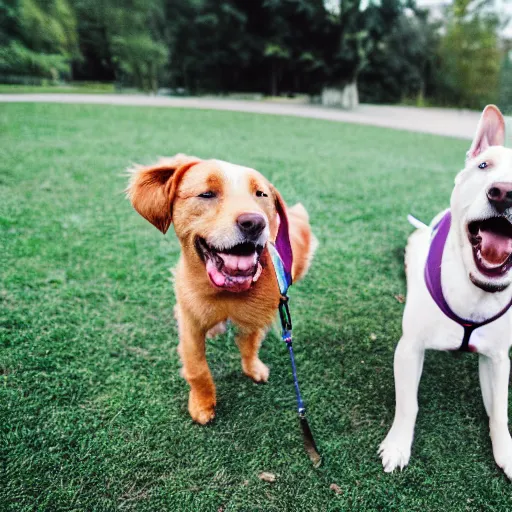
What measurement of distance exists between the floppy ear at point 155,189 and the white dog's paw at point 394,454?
1567 mm

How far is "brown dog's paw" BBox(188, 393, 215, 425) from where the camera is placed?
221cm

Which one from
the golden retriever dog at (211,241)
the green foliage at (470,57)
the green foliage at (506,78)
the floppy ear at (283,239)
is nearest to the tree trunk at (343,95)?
the green foliage at (506,78)

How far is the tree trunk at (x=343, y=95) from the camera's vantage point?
2383 centimetres

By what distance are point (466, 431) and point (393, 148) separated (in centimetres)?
998

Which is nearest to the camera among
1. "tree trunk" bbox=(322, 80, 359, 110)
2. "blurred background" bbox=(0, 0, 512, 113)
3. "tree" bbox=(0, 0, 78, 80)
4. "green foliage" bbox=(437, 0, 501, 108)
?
"blurred background" bbox=(0, 0, 512, 113)

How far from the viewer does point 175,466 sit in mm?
1974

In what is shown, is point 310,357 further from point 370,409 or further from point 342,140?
point 342,140

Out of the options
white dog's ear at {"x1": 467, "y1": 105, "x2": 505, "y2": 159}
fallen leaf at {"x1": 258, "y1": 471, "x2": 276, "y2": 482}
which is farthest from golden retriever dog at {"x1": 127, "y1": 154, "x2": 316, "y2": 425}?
white dog's ear at {"x1": 467, "y1": 105, "x2": 505, "y2": 159}

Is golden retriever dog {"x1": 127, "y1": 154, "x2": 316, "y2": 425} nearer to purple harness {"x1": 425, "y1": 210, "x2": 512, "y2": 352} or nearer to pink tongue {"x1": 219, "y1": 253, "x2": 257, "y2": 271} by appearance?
pink tongue {"x1": 219, "y1": 253, "x2": 257, "y2": 271}

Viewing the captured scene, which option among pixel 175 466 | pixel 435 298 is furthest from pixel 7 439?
pixel 435 298

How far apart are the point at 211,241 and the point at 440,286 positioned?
1.08m

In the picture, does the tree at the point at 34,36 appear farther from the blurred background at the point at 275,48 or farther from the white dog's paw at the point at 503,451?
the white dog's paw at the point at 503,451

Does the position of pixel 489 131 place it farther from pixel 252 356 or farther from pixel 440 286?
pixel 252 356

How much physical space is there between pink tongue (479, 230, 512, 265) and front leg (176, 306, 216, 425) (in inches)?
54.0
